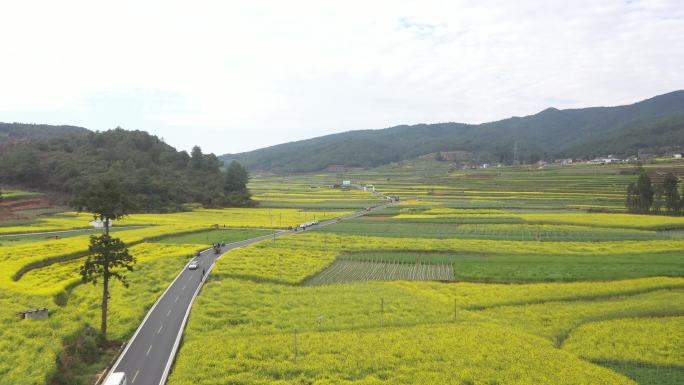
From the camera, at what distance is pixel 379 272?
39.2 m

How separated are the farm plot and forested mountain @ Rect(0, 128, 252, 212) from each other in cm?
5773

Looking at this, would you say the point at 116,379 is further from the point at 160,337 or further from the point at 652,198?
the point at 652,198

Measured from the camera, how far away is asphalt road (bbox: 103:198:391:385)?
20531 mm

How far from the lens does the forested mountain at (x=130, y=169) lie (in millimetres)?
88375

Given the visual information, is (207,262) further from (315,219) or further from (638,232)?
(638,232)

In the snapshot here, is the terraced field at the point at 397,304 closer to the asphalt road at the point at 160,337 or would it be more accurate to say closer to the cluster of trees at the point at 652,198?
the asphalt road at the point at 160,337

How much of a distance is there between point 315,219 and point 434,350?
5189 cm

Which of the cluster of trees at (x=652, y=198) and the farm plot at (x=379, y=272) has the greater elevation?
the cluster of trees at (x=652, y=198)

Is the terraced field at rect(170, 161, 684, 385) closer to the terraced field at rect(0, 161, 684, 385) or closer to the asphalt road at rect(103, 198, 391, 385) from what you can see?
the terraced field at rect(0, 161, 684, 385)

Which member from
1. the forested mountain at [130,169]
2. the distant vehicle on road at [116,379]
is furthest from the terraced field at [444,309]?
the forested mountain at [130,169]

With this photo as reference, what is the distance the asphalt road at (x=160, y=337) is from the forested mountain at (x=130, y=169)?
5507 cm

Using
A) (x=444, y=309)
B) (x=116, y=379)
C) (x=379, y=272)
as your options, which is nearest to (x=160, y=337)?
(x=116, y=379)

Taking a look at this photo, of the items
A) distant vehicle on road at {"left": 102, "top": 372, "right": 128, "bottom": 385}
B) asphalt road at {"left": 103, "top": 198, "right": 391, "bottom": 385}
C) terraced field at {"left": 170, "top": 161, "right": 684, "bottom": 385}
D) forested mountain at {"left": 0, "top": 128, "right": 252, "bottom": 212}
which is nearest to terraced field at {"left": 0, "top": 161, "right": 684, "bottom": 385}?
terraced field at {"left": 170, "top": 161, "right": 684, "bottom": 385}

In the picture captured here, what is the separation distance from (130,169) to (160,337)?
8190 centimetres
